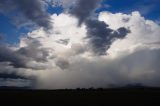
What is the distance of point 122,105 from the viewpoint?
65312mm

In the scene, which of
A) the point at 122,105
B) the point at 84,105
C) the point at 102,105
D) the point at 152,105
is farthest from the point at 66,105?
the point at 152,105

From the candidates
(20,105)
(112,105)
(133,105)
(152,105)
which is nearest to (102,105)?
(112,105)

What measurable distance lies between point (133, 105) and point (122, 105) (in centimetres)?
277

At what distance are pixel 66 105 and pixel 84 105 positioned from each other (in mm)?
4637

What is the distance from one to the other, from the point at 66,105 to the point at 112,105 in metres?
12.0

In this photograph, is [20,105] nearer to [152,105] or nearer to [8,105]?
[8,105]

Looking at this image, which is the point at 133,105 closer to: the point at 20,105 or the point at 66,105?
the point at 66,105

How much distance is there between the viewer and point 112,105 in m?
66.2

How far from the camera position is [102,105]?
6569 cm

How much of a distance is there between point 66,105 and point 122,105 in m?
14.4

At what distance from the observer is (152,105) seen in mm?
64562

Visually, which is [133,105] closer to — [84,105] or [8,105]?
[84,105]

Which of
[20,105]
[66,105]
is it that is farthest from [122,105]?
[20,105]

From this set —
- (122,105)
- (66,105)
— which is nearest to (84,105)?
(66,105)
